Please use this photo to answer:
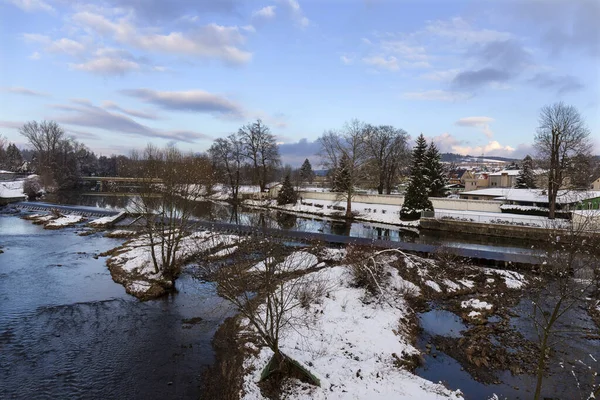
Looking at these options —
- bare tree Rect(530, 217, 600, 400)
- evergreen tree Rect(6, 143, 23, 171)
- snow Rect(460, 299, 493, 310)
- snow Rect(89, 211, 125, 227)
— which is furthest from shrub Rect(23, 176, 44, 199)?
bare tree Rect(530, 217, 600, 400)

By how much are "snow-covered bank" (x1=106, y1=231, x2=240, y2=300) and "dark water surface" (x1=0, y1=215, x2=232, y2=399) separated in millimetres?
486

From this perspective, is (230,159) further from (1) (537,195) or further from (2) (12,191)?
(1) (537,195)

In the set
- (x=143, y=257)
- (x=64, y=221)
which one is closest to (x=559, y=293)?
(x=143, y=257)

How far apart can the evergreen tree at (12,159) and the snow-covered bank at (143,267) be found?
312ft

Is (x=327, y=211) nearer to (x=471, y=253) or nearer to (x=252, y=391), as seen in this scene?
(x=471, y=253)

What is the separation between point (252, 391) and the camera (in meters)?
8.84

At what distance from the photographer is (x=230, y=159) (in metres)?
60.2

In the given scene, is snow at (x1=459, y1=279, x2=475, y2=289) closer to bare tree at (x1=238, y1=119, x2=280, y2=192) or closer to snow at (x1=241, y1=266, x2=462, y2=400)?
snow at (x1=241, y1=266, x2=462, y2=400)

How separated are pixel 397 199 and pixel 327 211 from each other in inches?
384

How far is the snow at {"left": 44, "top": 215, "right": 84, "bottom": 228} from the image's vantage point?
1242 inches

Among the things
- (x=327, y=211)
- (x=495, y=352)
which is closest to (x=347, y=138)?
(x=327, y=211)

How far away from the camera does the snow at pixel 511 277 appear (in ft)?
55.8

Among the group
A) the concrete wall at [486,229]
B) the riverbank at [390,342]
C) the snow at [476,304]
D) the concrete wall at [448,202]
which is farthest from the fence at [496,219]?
the snow at [476,304]

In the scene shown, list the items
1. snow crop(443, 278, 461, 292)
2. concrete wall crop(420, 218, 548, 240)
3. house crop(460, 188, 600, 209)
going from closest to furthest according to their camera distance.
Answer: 1. snow crop(443, 278, 461, 292)
2. concrete wall crop(420, 218, 548, 240)
3. house crop(460, 188, 600, 209)
